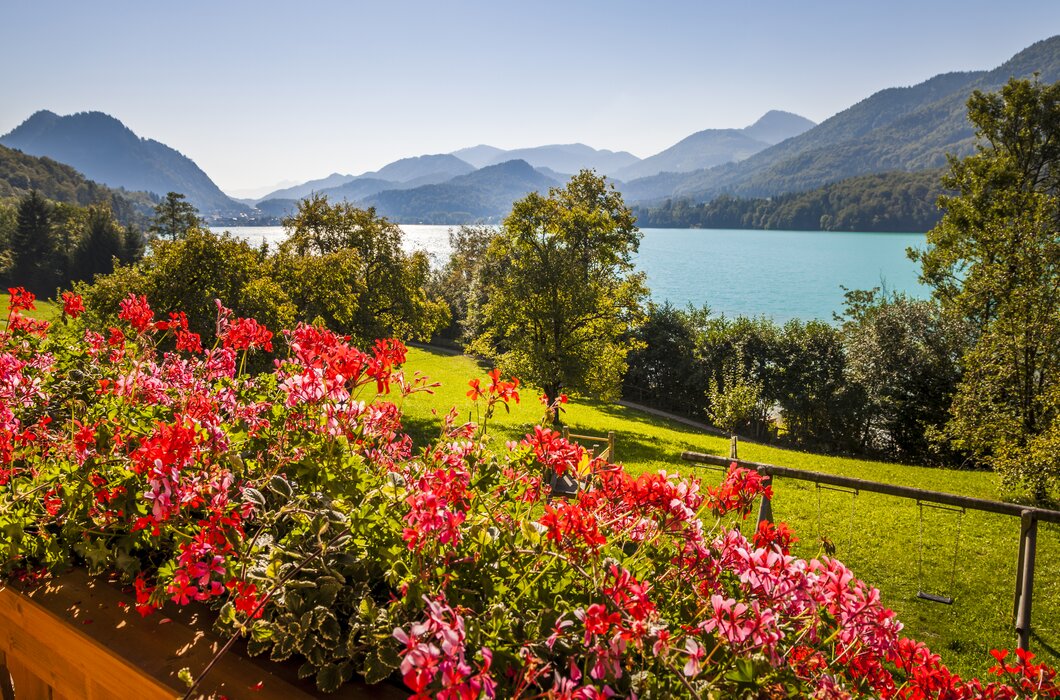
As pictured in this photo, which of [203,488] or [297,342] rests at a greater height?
[297,342]

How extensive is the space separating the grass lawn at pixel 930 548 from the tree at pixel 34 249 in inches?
1970

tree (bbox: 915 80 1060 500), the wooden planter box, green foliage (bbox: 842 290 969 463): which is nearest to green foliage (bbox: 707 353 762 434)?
green foliage (bbox: 842 290 969 463)

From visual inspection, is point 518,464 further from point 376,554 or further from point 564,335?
point 564,335

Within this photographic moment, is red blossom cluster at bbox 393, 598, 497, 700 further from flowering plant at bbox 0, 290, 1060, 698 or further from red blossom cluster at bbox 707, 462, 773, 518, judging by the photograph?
red blossom cluster at bbox 707, 462, 773, 518

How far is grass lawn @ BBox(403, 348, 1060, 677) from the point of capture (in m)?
6.13

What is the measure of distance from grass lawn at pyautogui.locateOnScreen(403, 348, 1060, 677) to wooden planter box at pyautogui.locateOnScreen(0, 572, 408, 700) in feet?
3.32

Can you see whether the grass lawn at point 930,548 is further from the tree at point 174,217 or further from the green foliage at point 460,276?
the tree at point 174,217

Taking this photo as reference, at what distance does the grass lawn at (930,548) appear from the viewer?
6.13 metres

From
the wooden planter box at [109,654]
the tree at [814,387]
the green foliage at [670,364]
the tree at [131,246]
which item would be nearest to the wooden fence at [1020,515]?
the wooden planter box at [109,654]

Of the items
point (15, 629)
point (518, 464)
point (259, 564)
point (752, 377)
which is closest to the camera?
point (259, 564)

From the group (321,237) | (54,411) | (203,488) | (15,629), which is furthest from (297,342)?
(321,237)

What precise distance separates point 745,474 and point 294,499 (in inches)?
49.0

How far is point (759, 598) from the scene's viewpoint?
3.94 ft

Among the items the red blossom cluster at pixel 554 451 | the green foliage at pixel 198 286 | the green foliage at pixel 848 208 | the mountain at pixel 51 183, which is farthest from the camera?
the green foliage at pixel 848 208
